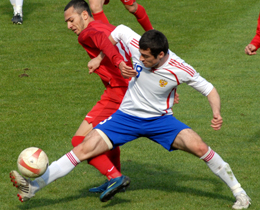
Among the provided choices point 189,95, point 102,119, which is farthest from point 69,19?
point 189,95

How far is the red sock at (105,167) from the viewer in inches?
210

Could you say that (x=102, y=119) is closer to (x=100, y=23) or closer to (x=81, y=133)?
(x=81, y=133)

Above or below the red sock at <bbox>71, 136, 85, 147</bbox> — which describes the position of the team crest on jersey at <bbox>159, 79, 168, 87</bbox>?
above

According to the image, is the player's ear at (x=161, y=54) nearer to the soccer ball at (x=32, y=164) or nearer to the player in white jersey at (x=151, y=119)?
the player in white jersey at (x=151, y=119)

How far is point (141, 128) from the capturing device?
17.6 ft

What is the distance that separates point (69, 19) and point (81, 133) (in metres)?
1.50

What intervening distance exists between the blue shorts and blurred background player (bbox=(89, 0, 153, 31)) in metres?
1.81

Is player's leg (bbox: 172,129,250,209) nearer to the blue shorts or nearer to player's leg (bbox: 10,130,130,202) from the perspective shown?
the blue shorts

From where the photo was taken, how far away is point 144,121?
17.6ft

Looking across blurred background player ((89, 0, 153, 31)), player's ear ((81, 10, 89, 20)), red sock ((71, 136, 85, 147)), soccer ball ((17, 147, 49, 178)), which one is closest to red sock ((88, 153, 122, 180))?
red sock ((71, 136, 85, 147))

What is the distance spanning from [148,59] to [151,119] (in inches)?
28.7

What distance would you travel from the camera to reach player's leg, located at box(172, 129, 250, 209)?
5.21 metres

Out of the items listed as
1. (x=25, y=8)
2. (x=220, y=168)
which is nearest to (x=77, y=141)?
(x=220, y=168)

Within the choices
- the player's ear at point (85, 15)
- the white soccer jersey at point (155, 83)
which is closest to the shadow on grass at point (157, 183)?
the white soccer jersey at point (155, 83)
